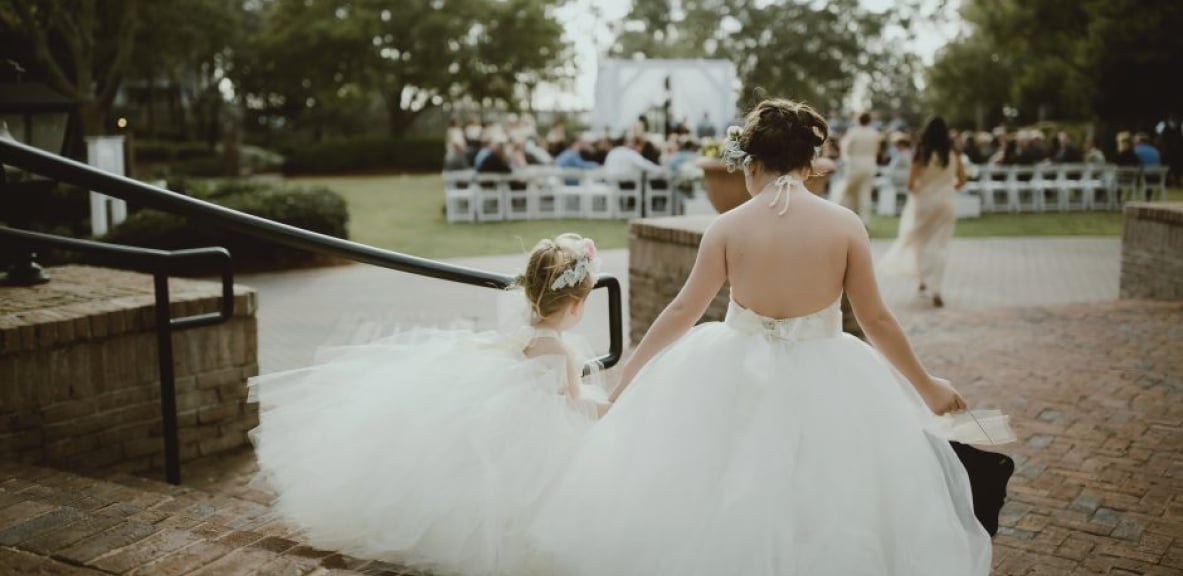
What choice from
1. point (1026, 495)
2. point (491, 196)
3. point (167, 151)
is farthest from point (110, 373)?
point (167, 151)

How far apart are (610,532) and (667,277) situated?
417cm

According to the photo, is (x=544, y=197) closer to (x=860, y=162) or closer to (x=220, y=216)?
(x=860, y=162)

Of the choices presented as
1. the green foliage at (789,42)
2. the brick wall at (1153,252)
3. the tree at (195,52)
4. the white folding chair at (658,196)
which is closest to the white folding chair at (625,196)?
the white folding chair at (658,196)

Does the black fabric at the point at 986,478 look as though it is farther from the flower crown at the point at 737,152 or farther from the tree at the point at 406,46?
the tree at the point at 406,46

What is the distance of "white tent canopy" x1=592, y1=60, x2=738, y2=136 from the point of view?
2620cm

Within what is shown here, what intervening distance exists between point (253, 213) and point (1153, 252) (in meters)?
9.34

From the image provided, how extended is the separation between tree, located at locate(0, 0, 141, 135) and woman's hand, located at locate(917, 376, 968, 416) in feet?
44.5

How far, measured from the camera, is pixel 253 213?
483 inches

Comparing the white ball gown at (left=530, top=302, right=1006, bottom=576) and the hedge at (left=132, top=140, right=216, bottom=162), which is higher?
the hedge at (left=132, top=140, right=216, bottom=162)

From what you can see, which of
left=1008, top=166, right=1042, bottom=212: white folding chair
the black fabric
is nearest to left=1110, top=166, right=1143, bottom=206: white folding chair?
left=1008, top=166, right=1042, bottom=212: white folding chair

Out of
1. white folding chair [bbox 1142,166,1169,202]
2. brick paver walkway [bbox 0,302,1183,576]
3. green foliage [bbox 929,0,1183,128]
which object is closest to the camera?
brick paver walkway [bbox 0,302,1183,576]

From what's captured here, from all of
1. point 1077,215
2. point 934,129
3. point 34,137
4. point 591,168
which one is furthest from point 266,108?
point 34,137

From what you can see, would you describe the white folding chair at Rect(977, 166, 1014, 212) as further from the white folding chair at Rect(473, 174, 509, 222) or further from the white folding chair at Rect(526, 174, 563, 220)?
the white folding chair at Rect(473, 174, 509, 222)

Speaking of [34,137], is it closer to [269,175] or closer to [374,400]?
[374,400]
